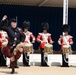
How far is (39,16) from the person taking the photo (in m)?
16.9

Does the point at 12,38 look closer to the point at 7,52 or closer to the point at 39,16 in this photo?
the point at 7,52

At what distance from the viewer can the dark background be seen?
16516 millimetres

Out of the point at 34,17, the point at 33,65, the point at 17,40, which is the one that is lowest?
the point at 33,65

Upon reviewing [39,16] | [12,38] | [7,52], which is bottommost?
[7,52]

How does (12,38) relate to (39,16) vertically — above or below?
below

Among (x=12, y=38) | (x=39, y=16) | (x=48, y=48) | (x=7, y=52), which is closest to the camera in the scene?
(x=7, y=52)

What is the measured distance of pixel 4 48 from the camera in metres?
9.65

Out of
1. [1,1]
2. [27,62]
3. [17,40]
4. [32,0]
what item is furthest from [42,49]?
[1,1]

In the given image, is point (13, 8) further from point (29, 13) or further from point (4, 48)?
point (4, 48)

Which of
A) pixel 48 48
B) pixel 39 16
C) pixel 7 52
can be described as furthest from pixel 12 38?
pixel 39 16

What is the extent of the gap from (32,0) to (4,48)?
5.31 meters

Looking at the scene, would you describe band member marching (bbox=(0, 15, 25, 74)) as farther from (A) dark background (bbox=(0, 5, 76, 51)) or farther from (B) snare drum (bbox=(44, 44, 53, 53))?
(A) dark background (bbox=(0, 5, 76, 51))

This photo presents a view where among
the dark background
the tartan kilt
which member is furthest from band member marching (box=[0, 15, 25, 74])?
the dark background

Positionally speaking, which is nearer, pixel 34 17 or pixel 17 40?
pixel 17 40
